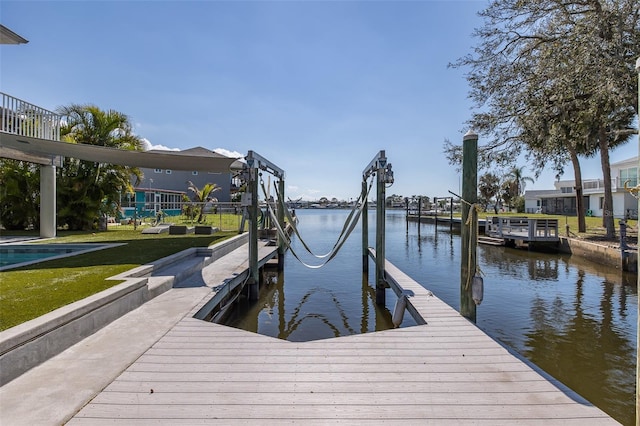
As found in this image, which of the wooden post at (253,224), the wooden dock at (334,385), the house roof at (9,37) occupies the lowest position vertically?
the wooden dock at (334,385)

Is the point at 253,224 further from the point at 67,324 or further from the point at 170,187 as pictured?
the point at 170,187

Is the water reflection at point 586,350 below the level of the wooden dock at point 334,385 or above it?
below

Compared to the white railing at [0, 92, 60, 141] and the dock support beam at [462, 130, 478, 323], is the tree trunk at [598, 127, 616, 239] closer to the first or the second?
the dock support beam at [462, 130, 478, 323]

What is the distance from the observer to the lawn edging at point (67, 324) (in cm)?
230

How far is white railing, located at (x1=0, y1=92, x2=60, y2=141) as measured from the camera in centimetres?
783

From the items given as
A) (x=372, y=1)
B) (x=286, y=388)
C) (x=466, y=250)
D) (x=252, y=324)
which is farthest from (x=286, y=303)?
(x=372, y=1)

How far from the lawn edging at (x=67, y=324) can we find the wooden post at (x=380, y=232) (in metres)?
3.40

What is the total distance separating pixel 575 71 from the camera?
9555 millimetres

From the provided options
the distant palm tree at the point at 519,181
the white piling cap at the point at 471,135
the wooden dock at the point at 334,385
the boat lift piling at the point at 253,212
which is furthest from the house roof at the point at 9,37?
the distant palm tree at the point at 519,181

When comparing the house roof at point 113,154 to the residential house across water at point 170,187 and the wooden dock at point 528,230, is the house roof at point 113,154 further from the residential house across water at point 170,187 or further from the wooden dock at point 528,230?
the wooden dock at point 528,230

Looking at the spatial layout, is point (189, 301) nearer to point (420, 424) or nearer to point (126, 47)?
point (420, 424)

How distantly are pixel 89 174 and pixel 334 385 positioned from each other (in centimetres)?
1258

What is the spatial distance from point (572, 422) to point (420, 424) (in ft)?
2.80

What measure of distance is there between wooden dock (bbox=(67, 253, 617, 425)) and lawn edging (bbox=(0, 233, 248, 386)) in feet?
2.26
